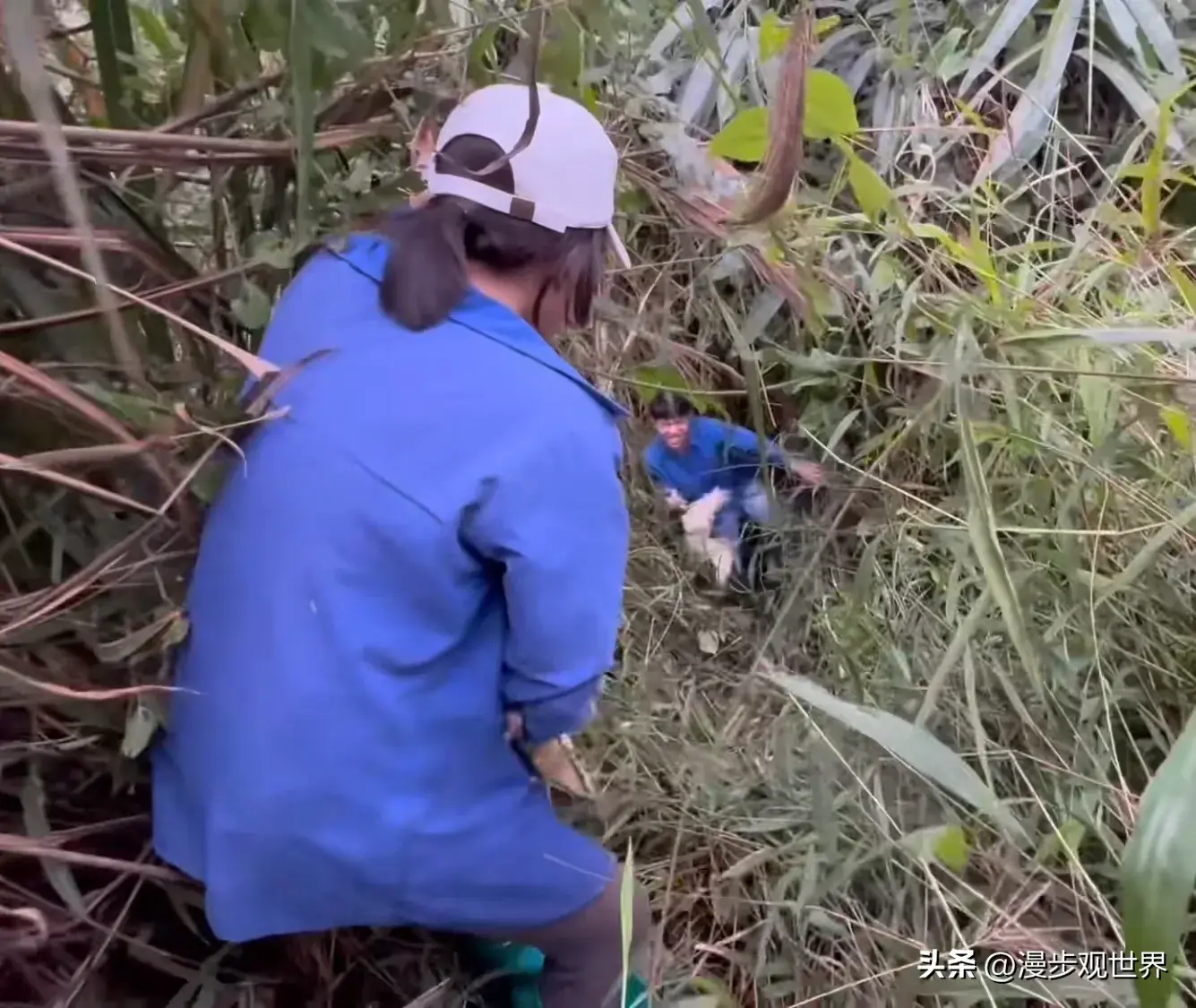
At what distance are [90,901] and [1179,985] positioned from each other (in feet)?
2.04

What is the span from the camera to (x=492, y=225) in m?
0.71

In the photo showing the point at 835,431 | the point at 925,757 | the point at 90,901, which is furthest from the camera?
the point at 835,431

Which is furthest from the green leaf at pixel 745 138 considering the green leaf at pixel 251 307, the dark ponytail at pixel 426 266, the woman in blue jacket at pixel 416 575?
the green leaf at pixel 251 307

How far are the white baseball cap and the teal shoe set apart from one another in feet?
1.79

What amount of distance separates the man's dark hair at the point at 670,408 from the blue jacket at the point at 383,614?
1.85 ft

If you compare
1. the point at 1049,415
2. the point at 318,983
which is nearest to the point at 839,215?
the point at 1049,415

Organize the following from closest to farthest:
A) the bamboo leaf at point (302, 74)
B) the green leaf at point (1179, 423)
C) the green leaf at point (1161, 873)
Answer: the green leaf at point (1161, 873), the bamboo leaf at point (302, 74), the green leaf at point (1179, 423)

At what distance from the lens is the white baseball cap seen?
27.1 inches

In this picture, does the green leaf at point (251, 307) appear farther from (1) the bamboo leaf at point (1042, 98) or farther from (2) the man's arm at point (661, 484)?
(1) the bamboo leaf at point (1042, 98)

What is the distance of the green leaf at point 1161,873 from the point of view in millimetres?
382

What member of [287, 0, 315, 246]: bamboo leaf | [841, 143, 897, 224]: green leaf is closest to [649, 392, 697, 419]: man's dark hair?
[841, 143, 897, 224]: green leaf

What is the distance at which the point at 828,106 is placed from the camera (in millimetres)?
847

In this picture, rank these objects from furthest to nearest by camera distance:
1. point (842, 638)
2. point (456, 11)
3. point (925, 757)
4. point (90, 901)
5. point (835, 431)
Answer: point (835, 431) < point (842, 638) < point (456, 11) < point (90, 901) < point (925, 757)

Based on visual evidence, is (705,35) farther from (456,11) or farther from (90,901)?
(90,901)
